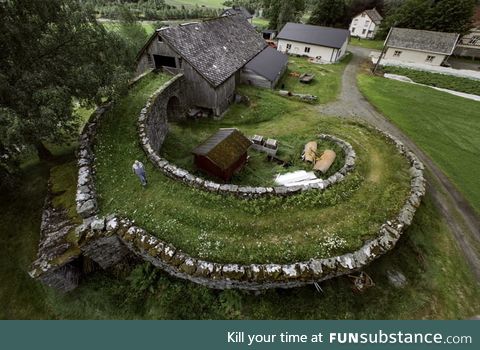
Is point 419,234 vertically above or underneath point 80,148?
underneath

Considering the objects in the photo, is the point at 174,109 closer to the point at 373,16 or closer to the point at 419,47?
the point at 419,47

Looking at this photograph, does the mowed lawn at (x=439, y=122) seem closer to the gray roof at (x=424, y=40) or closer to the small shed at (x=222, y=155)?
the gray roof at (x=424, y=40)

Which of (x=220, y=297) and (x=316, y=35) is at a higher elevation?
(x=316, y=35)

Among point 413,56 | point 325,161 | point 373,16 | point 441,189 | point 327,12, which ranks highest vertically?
point 373,16

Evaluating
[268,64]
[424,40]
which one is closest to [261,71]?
[268,64]

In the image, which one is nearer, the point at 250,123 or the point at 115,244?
the point at 115,244
